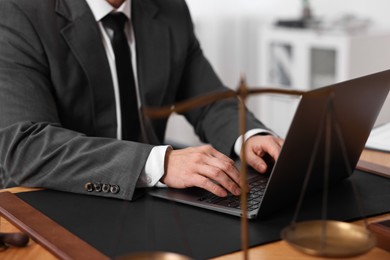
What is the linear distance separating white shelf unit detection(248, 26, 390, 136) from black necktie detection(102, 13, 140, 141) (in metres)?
2.16

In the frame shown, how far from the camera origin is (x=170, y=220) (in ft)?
4.39

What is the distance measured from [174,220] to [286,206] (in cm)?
25

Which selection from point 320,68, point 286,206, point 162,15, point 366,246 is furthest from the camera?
point 320,68

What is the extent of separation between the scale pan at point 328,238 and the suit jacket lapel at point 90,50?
1.11m

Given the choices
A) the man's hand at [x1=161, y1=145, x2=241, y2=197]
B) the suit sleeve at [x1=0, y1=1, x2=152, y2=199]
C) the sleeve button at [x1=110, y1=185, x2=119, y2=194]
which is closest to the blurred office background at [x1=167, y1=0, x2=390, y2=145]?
the suit sleeve at [x1=0, y1=1, x2=152, y2=199]

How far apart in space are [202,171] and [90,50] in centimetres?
63

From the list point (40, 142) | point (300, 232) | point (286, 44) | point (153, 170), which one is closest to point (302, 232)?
point (300, 232)

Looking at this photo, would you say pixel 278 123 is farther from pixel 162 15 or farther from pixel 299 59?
pixel 162 15

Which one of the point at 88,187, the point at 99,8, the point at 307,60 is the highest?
the point at 99,8

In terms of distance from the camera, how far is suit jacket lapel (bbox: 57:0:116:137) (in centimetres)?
192

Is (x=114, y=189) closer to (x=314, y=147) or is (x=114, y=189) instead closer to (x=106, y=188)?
(x=106, y=188)

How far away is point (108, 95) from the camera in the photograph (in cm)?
201

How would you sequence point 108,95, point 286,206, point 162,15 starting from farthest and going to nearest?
point 162,15, point 108,95, point 286,206

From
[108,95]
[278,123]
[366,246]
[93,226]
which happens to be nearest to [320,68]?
[278,123]
